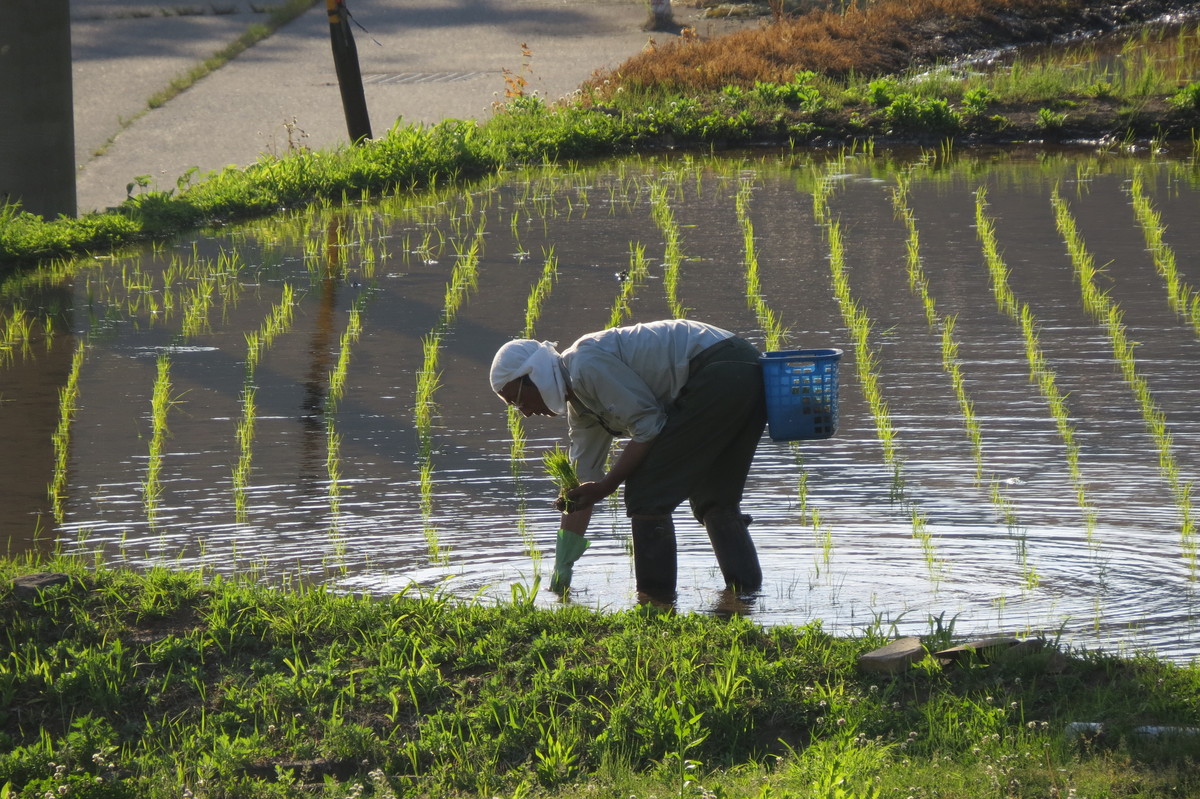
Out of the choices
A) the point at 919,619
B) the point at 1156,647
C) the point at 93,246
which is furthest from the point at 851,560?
the point at 93,246

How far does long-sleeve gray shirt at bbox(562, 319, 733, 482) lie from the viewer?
4.68m

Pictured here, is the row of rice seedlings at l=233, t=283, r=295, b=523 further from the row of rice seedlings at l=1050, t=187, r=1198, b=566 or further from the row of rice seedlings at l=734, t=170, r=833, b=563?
the row of rice seedlings at l=1050, t=187, r=1198, b=566

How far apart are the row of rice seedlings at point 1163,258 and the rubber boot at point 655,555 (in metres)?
4.05

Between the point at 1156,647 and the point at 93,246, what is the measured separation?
8.99 meters

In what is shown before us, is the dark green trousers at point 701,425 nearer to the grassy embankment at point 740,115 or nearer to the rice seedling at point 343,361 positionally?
the rice seedling at point 343,361

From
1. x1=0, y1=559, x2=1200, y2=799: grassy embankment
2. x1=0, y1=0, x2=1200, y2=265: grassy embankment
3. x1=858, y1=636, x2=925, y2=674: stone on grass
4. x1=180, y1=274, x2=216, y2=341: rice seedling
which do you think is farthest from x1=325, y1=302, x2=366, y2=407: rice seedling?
x1=858, y1=636, x2=925, y2=674: stone on grass

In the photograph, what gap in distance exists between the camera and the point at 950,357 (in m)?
7.56

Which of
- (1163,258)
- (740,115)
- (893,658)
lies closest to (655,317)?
(1163,258)

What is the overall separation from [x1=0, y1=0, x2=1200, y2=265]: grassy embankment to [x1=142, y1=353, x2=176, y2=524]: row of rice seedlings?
3.74 meters

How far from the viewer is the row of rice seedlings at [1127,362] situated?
5.43 m

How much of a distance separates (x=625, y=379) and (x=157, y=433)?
3091 millimetres

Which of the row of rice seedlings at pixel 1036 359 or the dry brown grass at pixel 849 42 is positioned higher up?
the dry brown grass at pixel 849 42

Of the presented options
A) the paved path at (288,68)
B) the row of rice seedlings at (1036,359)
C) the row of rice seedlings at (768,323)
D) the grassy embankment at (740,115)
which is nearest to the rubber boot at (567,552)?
the row of rice seedlings at (768,323)

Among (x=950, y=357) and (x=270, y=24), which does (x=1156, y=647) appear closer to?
(x=950, y=357)
